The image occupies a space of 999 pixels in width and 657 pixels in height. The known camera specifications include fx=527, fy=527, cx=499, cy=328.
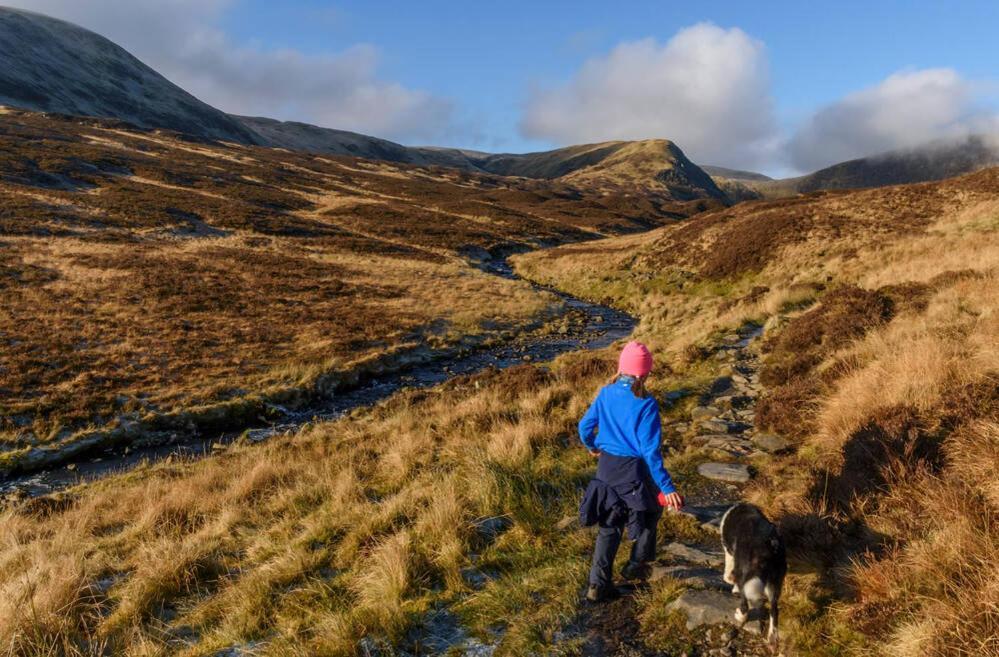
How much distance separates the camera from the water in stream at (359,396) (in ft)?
40.2

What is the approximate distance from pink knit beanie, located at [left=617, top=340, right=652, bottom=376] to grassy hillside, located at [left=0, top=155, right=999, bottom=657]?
183 cm

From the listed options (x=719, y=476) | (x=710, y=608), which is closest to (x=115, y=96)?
(x=719, y=476)

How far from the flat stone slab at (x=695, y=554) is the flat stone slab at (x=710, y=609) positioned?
0.60 metres

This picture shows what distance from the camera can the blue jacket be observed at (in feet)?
13.9

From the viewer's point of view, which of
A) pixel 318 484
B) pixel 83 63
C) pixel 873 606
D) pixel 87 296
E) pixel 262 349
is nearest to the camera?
pixel 873 606

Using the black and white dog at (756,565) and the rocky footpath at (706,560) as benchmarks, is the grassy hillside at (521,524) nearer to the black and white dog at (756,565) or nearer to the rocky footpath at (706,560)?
the rocky footpath at (706,560)

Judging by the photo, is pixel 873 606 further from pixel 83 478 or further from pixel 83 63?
pixel 83 63

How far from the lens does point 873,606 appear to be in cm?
359

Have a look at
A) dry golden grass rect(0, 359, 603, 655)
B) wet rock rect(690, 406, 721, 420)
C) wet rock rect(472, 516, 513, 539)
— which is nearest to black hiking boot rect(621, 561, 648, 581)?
dry golden grass rect(0, 359, 603, 655)

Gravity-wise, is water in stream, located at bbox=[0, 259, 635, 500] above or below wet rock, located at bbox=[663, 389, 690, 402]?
below

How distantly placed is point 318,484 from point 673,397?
6.22 meters

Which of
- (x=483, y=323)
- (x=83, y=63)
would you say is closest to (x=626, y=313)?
(x=483, y=323)

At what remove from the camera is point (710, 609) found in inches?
158

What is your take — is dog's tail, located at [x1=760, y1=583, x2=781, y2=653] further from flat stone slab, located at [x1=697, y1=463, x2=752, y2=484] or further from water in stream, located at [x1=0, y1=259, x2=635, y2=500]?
water in stream, located at [x1=0, y1=259, x2=635, y2=500]
